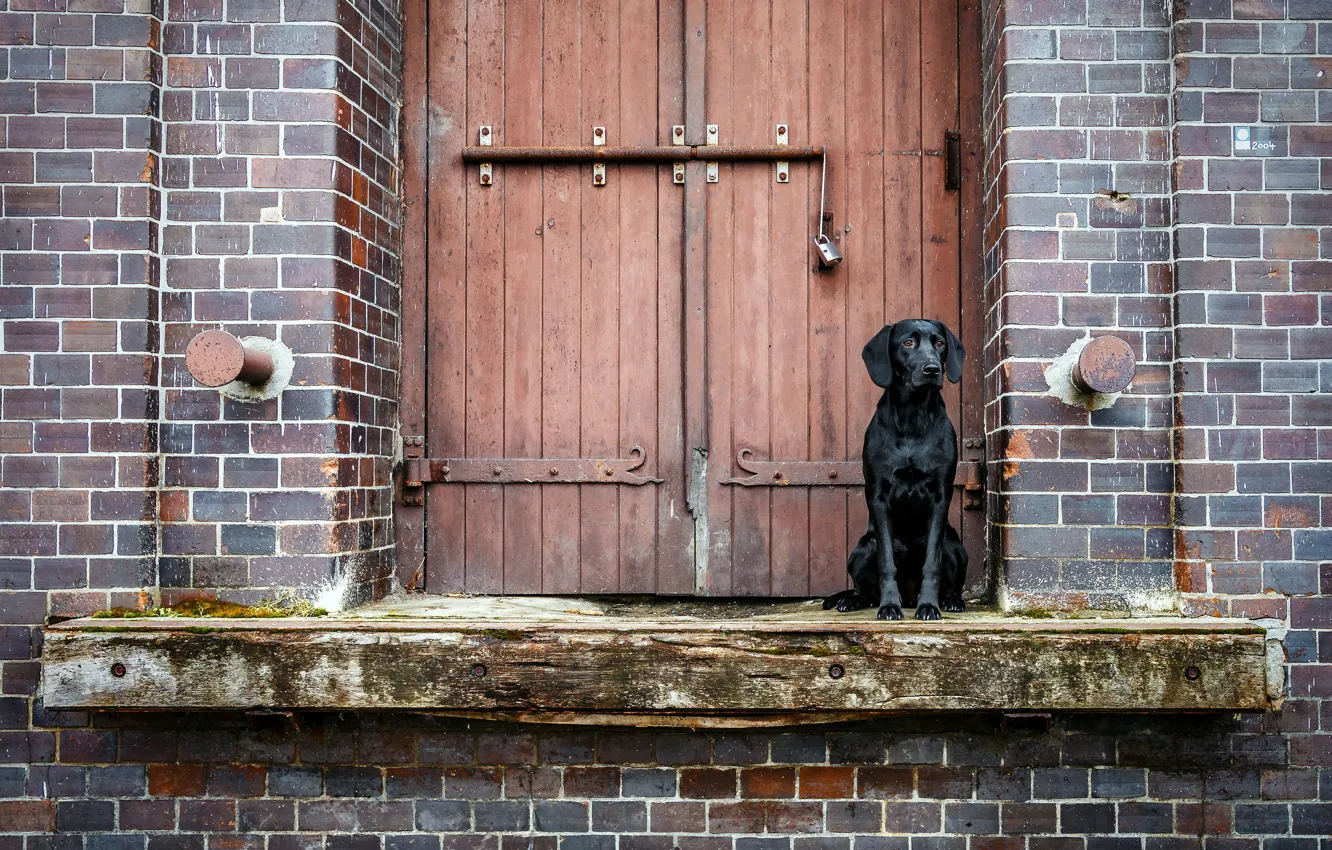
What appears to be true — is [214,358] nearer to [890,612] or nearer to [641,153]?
[641,153]

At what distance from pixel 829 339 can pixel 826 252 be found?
0.34 metres

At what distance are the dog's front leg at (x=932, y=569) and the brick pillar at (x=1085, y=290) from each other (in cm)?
30

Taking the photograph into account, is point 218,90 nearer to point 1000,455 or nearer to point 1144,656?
point 1000,455

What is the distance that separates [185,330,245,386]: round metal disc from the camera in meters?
3.12

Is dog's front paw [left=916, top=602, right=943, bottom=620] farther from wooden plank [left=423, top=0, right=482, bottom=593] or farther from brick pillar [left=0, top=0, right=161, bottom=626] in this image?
brick pillar [left=0, top=0, right=161, bottom=626]

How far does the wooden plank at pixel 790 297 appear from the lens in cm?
394

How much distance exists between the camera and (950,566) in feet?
11.3

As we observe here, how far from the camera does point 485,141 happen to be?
13.2ft

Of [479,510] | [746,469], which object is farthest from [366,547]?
[746,469]

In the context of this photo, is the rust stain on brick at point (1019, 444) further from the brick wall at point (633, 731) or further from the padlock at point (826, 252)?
the padlock at point (826, 252)

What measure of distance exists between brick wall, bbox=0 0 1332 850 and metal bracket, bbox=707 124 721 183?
3.73 ft

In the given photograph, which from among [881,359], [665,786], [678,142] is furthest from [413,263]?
[665,786]

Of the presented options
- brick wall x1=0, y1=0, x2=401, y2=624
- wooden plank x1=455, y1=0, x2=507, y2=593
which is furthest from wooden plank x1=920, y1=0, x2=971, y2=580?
brick wall x1=0, y1=0, x2=401, y2=624

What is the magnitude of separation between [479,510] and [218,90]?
5.90 feet
